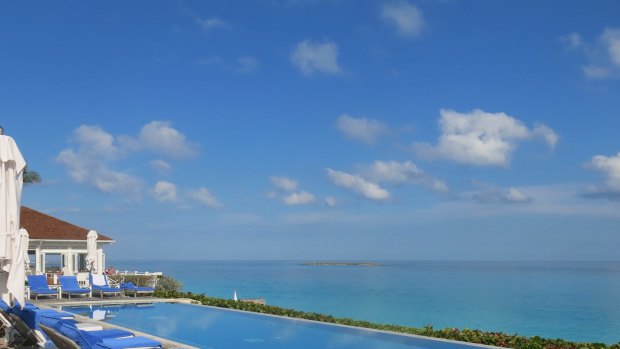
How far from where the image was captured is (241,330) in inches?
505

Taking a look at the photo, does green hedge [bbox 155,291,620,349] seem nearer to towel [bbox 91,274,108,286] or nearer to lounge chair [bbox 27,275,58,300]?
towel [bbox 91,274,108,286]

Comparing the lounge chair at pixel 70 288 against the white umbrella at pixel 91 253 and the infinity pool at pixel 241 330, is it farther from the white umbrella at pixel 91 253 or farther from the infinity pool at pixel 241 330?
the white umbrella at pixel 91 253

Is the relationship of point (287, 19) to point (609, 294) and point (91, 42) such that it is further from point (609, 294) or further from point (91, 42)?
point (609, 294)

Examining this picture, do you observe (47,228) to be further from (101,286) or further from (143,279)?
(101,286)

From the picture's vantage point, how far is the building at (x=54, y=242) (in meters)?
27.5

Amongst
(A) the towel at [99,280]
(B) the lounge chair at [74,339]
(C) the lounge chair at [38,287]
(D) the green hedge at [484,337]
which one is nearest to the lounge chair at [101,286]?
(A) the towel at [99,280]

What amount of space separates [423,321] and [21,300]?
3176cm

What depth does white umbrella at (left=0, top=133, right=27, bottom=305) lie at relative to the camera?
317 inches

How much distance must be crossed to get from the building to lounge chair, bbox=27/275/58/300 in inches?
328

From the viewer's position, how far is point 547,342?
10336 mm

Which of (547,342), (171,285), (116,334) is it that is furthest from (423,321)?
(116,334)

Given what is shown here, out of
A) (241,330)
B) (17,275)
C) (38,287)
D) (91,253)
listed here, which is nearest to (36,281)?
(38,287)

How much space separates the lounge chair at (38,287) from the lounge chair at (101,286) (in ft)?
3.44

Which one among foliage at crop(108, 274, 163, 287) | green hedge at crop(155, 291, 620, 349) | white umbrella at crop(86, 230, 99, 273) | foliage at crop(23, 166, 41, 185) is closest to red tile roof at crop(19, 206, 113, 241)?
foliage at crop(108, 274, 163, 287)
